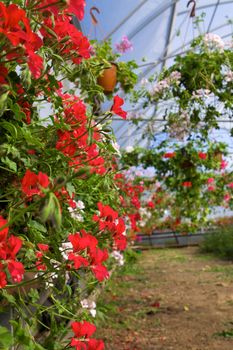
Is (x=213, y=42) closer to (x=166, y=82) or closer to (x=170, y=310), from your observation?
(x=166, y=82)

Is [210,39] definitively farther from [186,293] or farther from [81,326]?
[186,293]

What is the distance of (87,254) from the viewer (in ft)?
2.92

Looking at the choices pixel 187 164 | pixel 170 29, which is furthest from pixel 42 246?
pixel 170 29

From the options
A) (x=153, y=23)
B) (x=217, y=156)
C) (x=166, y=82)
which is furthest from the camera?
(x=153, y=23)

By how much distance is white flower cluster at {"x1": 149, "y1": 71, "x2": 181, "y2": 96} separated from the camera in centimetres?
301

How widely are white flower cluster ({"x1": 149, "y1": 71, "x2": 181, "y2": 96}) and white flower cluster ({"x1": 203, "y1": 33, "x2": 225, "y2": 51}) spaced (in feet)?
0.87

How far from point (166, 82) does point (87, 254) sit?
237 centimetres

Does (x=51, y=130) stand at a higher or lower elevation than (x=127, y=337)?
higher

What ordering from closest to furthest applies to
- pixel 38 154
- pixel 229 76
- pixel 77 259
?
1. pixel 77 259
2. pixel 38 154
3. pixel 229 76

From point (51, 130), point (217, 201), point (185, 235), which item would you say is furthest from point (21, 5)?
point (185, 235)

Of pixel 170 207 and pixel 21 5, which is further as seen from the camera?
pixel 170 207

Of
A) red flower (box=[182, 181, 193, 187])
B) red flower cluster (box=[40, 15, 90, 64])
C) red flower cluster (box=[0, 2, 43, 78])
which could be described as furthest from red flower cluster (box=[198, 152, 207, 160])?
→ red flower cluster (box=[0, 2, 43, 78])

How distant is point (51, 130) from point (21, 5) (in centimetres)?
28

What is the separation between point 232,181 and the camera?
7.64 meters
